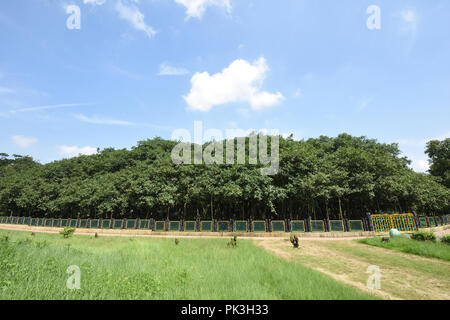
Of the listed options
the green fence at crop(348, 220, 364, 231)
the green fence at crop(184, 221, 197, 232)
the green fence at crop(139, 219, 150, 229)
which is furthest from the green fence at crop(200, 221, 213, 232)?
the green fence at crop(348, 220, 364, 231)

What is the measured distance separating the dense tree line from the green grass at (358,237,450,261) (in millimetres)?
8287

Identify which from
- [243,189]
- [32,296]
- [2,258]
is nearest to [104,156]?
[243,189]

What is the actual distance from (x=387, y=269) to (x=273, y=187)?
13.1 m

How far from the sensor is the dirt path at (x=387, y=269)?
600 cm

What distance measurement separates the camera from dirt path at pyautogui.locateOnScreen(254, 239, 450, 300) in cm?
600

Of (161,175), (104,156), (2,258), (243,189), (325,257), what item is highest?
(104,156)

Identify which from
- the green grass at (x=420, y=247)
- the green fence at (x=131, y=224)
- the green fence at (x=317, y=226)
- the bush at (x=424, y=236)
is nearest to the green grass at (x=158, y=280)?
the green grass at (x=420, y=247)

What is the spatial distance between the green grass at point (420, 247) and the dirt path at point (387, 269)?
53 cm

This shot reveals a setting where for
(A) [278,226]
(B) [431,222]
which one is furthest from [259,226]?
(B) [431,222]

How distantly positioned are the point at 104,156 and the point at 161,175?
878 inches

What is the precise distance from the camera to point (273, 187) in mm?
21141

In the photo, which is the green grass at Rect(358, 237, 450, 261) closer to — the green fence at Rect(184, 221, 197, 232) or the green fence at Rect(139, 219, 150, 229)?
the green fence at Rect(184, 221, 197, 232)

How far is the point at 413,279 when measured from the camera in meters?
7.02
